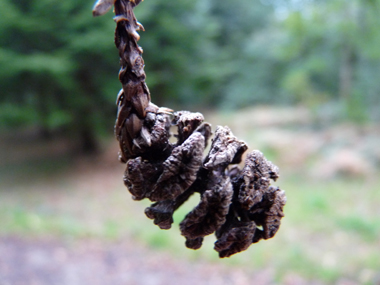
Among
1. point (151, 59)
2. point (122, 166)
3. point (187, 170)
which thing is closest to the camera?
point (187, 170)

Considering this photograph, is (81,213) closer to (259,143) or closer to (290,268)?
(290,268)

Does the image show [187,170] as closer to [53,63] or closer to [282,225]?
[282,225]

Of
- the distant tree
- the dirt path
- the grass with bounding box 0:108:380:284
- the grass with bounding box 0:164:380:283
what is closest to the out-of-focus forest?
the distant tree

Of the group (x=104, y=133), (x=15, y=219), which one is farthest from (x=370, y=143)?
(x=15, y=219)

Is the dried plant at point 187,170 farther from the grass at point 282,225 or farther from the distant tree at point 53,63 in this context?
the distant tree at point 53,63

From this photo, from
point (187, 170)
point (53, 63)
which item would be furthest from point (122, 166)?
point (187, 170)

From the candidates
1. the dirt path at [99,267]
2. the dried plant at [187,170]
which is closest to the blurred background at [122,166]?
the dirt path at [99,267]
